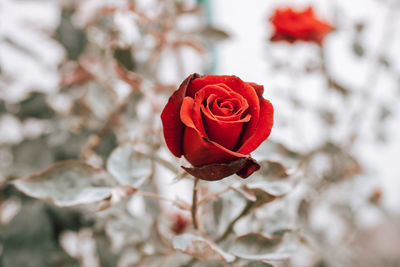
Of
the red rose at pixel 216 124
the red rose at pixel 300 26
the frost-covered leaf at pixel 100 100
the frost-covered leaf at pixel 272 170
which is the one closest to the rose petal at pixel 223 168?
the red rose at pixel 216 124

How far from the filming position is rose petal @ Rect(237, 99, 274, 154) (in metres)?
0.22

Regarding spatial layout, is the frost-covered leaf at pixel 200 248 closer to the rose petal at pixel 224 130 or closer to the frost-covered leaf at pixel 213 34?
the rose petal at pixel 224 130

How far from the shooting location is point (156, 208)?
1.70ft

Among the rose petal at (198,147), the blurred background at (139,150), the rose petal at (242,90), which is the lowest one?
the blurred background at (139,150)

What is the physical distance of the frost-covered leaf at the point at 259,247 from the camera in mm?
306

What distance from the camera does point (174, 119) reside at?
23cm

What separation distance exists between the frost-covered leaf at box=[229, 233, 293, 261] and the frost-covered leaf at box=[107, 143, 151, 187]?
0.10m

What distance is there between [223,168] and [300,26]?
551mm

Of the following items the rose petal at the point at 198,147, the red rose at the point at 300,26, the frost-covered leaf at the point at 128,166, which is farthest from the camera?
the red rose at the point at 300,26

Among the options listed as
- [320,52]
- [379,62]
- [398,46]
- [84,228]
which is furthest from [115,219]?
[398,46]

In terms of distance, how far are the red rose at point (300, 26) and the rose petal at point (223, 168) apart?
54 cm

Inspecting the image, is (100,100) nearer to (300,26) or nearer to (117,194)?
(117,194)

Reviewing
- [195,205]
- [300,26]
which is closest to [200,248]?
[195,205]

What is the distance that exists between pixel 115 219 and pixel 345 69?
4.90ft
